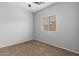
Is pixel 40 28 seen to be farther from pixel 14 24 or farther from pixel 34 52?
pixel 34 52

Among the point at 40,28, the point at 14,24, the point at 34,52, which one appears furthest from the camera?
the point at 40,28

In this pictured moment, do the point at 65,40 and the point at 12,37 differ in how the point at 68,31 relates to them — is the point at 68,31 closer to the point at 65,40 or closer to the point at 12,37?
the point at 65,40

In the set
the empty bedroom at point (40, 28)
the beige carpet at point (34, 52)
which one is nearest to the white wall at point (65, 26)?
the empty bedroom at point (40, 28)

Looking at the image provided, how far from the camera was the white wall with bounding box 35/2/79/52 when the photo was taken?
2.53 metres

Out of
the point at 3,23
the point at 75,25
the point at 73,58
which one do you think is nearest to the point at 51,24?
the point at 75,25

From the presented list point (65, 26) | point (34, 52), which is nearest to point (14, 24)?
point (34, 52)

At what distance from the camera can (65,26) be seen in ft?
9.34

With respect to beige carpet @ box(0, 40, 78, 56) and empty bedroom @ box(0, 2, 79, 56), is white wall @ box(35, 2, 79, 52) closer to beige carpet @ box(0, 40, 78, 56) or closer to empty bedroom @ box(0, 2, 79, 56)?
empty bedroom @ box(0, 2, 79, 56)

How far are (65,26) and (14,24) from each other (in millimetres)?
2657

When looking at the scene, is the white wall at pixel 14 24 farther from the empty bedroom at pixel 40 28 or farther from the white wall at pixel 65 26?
the white wall at pixel 65 26

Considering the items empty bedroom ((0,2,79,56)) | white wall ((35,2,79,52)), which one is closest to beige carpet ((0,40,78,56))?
empty bedroom ((0,2,79,56))

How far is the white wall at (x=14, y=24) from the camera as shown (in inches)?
130

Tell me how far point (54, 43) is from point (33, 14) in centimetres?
224

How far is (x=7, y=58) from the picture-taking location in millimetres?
793
